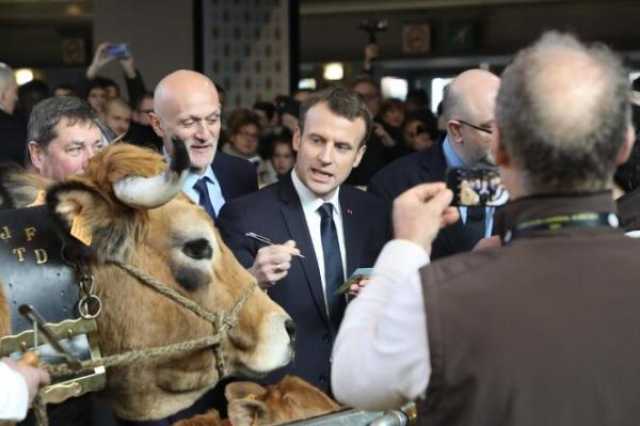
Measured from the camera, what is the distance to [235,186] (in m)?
4.57

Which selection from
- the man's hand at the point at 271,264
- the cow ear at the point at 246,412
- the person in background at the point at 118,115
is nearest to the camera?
the cow ear at the point at 246,412

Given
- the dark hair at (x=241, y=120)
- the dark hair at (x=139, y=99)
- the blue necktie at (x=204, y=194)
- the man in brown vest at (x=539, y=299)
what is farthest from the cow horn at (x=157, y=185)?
the dark hair at (x=241, y=120)

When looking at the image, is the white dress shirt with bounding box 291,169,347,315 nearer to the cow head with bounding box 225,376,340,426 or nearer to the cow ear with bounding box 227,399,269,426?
the cow head with bounding box 225,376,340,426

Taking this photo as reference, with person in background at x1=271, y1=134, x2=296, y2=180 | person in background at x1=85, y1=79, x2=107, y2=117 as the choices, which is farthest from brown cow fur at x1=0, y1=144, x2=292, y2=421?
person in background at x1=271, y1=134, x2=296, y2=180

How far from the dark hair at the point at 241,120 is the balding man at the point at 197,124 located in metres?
3.66

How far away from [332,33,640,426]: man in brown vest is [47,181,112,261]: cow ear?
104 centimetres

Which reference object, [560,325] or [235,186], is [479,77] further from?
[560,325]

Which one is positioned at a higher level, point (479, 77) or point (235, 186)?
point (479, 77)

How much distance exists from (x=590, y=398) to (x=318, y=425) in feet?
3.16

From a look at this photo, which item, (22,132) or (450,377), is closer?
(450,377)

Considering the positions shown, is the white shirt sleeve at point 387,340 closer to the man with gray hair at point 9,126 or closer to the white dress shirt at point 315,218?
the white dress shirt at point 315,218

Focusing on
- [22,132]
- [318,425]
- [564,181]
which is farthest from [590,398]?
[22,132]

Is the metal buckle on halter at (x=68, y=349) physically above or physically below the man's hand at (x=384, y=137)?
above

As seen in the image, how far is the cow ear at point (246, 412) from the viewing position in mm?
3020
